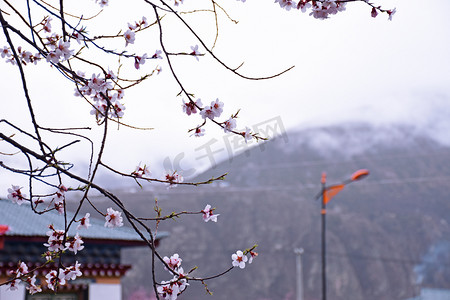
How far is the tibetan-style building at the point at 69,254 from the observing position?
32.2 feet

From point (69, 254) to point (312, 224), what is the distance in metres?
54.7

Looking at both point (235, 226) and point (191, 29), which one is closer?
point (191, 29)

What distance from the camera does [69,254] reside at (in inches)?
418

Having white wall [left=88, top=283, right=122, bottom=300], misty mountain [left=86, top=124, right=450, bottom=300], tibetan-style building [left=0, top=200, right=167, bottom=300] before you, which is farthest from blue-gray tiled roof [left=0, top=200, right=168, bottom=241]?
misty mountain [left=86, top=124, right=450, bottom=300]

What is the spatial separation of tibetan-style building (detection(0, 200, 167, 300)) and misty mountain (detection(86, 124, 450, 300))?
4342 centimetres

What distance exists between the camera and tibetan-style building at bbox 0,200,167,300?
9.82 meters

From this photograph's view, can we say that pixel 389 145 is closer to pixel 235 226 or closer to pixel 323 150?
pixel 323 150

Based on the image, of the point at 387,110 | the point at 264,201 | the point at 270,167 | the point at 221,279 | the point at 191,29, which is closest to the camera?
the point at 191,29

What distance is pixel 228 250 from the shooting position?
60.2m

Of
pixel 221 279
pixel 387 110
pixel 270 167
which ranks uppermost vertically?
pixel 387 110

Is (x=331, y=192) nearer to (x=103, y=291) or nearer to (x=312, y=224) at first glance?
(x=103, y=291)

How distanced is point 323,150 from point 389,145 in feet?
38.0

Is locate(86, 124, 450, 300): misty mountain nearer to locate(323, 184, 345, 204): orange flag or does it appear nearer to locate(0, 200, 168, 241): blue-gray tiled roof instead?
locate(323, 184, 345, 204): orange flag

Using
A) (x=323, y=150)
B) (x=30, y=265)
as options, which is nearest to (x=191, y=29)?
(x=30, y=265)
